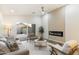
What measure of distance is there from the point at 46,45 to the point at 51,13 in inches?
35.2

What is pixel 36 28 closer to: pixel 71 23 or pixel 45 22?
pixel 45 22

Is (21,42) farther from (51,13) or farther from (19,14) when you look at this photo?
(51,13)

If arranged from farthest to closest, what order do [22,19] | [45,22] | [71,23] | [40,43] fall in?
[40,43] < [71,23] < [45,22] < [22,19]

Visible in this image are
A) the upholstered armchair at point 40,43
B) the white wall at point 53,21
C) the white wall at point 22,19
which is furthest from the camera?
the upholstered armchair at point 40,43

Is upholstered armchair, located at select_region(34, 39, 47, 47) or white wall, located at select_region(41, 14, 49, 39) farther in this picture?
upholstered armchair, located at select_region(34, 39, 47, 47)

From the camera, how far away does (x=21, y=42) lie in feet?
10.2

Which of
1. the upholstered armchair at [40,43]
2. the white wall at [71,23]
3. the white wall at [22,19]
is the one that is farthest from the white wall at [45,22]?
the white wall at [71,23]

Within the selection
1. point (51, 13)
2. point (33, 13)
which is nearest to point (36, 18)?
point (33, 13)

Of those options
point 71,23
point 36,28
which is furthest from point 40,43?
point 71,23

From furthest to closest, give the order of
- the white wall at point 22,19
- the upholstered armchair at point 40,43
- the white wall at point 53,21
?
the upholstered armchair at point 40,43, the white wall at point 53,21, the white wall at point 22,19

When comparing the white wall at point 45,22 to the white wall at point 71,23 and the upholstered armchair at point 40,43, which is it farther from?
the white wall at point 71,23

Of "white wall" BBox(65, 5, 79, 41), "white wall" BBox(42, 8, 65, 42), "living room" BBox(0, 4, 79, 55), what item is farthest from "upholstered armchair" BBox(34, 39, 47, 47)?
"white wall" BBox(65, 5, 79, 41)

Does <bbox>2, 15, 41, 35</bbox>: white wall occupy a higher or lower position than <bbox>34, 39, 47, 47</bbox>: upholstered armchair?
higher

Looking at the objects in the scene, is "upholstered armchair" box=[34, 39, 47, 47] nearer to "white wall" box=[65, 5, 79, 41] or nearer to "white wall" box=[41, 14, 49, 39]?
"white wall" box=[41, 14, 49, 39]
